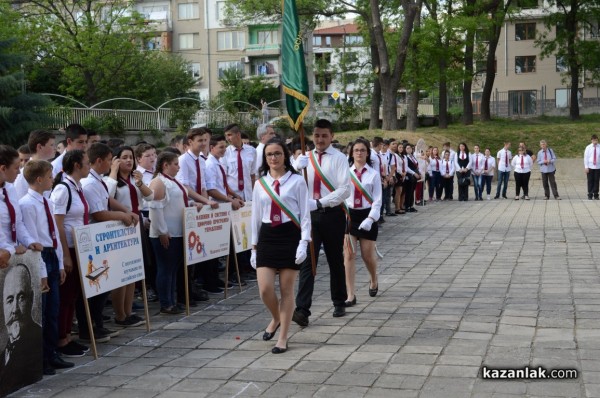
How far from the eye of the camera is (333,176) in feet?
32.3

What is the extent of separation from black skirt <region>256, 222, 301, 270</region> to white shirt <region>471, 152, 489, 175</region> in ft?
76.9

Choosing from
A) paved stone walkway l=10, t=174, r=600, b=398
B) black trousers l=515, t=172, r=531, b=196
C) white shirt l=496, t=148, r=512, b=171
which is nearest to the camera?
paved stone walkway l=10, t=174, r=600, b=398

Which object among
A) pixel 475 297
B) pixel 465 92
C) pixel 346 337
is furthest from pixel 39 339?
pixel 465 92

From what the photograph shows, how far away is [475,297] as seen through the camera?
11125 mm

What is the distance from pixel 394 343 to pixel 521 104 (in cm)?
6464

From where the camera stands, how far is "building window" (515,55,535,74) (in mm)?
78375

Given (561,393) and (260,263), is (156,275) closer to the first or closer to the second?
(260,263)

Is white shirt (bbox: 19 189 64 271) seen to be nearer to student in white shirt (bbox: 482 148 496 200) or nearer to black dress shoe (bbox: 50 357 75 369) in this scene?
black dress shoe (bbox: 50 357 75 369)

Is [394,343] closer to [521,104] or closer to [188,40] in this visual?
[521,104]

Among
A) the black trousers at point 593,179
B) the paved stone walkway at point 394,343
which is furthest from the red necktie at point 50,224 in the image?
the black trousers at point 593,179

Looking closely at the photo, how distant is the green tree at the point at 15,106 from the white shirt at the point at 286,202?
702 inches

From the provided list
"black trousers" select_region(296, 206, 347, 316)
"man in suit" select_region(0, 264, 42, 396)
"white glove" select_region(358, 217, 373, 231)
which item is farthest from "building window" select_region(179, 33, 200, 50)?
"man in suit" select_region(0, 264, 42, 396)

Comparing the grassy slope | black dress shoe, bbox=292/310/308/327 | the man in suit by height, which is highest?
the grassy slope

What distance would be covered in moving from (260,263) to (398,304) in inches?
111
